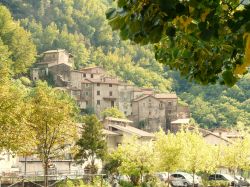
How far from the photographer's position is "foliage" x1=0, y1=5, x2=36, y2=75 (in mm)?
107625

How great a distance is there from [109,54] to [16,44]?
4830 centimetres

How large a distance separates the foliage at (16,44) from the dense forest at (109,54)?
18.6 metres

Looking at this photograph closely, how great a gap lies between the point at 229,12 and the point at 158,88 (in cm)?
13567

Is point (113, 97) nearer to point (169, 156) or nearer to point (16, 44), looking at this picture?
point (16, 44)

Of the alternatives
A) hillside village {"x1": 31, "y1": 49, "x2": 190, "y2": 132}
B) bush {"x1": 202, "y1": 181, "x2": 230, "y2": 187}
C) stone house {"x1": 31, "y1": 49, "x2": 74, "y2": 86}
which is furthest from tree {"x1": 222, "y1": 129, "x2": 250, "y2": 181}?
stone house {"x1": 31, "y1": 49, "x2": 74, "y2": 86}

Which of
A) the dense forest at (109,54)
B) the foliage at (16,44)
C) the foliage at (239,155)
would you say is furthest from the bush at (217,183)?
the foliage at (16,44)

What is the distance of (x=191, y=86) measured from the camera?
142 metres

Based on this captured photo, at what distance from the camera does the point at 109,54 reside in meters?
156

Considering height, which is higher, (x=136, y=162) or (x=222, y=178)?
(x=136, y=162)

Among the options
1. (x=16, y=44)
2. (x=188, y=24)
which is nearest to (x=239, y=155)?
(x=188, y=24)

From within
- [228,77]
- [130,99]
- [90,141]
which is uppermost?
[130,99]

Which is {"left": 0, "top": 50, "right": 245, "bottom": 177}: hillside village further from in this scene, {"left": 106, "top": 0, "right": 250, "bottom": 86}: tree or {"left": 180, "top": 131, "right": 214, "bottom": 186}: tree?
{"left": 106, "top": 0, "right": 250, "bottom": 86}: tree

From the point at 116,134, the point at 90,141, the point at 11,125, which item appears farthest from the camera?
the point at 116,134

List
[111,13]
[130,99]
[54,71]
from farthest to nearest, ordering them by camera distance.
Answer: [54,71]
[130,99]
[111,13]
